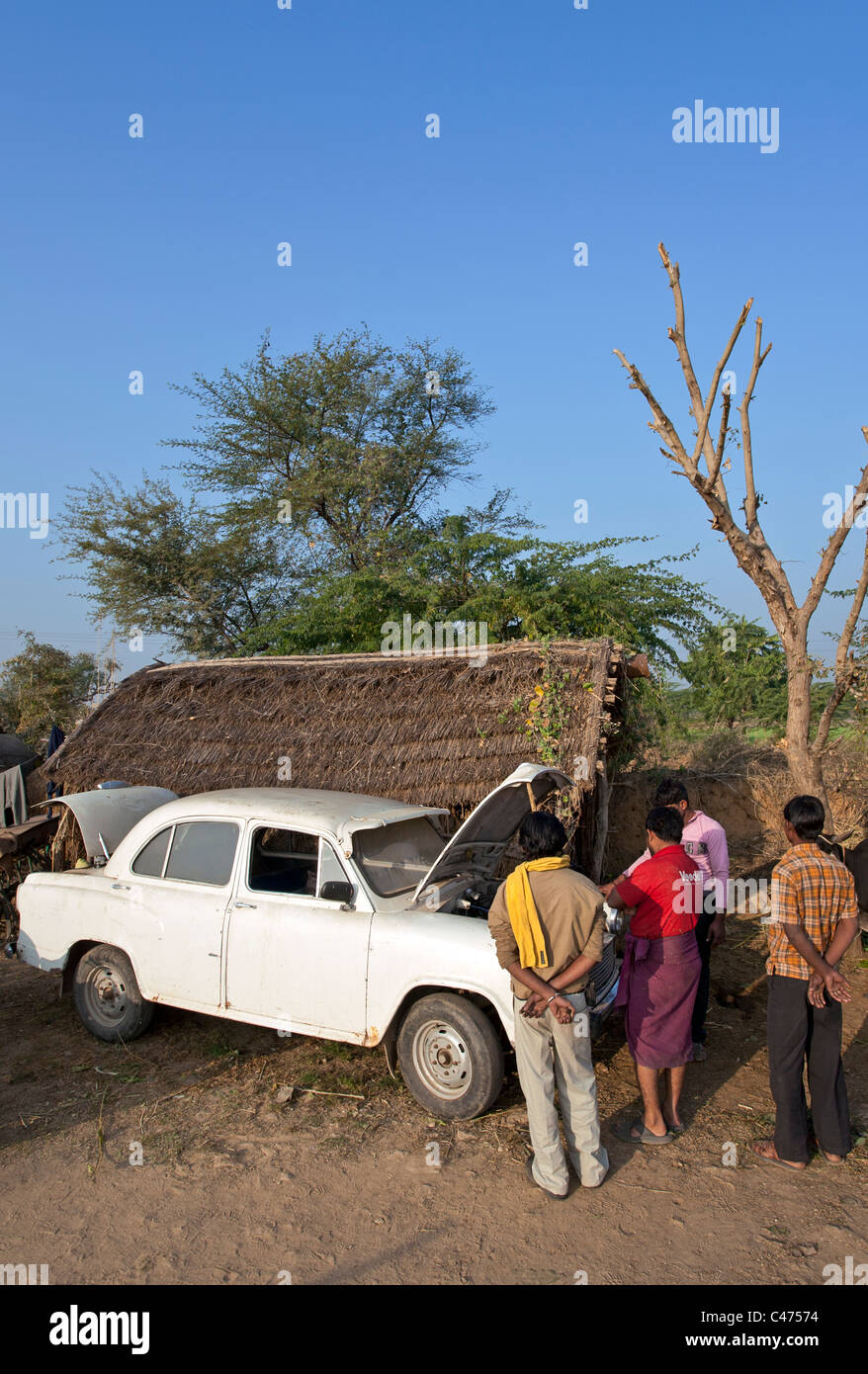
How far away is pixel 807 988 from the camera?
426cm

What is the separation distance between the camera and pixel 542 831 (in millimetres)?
4137

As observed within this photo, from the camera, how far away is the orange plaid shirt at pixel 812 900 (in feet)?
13.9

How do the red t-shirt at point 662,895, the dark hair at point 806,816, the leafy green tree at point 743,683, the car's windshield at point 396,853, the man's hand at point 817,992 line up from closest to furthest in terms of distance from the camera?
the man's hand at point 817,992
the dark hair at point 806,816
the red t-shirt at point 662,895
the car's windshield at point 396,853
the leafy green tree at point 743,683

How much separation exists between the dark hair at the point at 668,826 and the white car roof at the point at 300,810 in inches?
69.5

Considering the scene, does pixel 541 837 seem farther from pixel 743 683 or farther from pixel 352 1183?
pixel 743 683

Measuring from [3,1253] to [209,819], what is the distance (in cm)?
256

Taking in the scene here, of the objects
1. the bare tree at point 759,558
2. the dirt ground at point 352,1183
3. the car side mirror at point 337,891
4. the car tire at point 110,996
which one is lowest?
the dirt ground at point 352,1183

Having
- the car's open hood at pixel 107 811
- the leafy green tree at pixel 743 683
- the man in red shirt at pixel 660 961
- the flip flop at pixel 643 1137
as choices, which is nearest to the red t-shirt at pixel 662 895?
the man in red shirt at pixel 660 961

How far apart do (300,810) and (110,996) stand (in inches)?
77.3

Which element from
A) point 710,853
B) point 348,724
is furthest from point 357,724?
point 710,853

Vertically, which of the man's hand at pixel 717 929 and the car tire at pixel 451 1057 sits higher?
the man's hand at pixel 717 929

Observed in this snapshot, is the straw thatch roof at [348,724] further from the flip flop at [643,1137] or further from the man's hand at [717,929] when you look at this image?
the flip flop at [643,1137]

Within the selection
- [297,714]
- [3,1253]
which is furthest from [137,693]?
[3,1253]

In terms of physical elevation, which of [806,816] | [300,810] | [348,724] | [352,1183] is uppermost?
[348,724]
